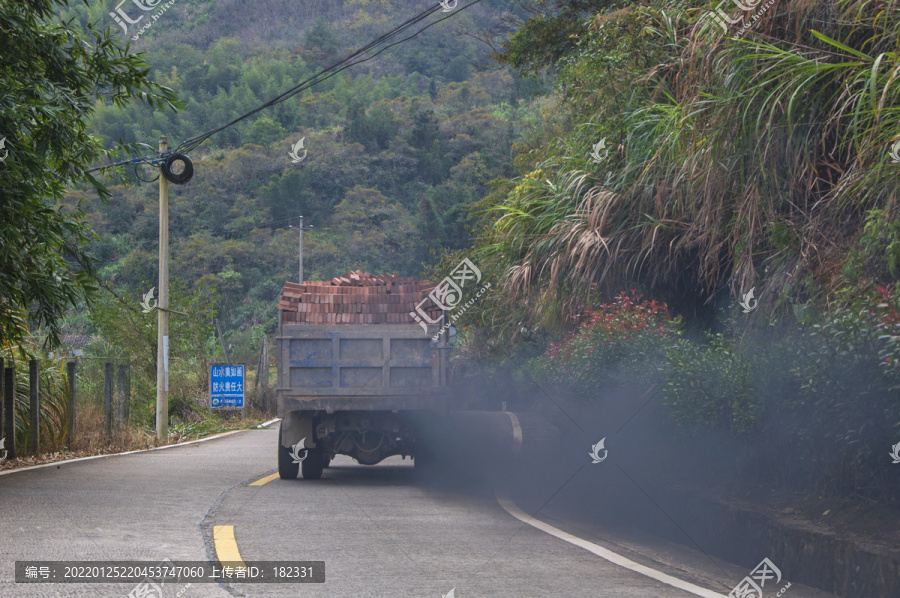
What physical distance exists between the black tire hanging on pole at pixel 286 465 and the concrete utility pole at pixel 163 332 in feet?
31.8

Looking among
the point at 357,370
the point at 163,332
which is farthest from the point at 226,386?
the point at 357,370

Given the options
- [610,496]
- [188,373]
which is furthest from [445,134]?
[610,496]

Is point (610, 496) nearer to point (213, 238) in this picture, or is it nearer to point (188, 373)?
point (188, 373)

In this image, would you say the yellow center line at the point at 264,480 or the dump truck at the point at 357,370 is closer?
the yellow center line at the point at 264,480

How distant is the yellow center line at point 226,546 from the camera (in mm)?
7406

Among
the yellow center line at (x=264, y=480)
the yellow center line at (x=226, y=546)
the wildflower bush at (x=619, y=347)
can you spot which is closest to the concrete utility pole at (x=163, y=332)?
the yellow center line at (x=264, y=480)

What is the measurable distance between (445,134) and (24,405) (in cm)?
5813
